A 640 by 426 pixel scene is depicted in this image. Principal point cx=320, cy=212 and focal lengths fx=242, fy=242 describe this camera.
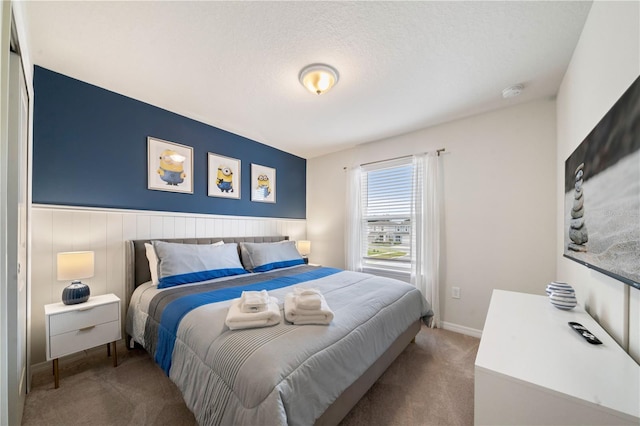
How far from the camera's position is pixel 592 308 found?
142 cm

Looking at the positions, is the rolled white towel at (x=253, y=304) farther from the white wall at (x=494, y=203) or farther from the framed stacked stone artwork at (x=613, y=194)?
the white wall at (x=494, y=203)

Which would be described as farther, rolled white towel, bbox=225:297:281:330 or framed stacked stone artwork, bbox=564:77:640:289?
rolled white towel, bbox=225:297:281:330

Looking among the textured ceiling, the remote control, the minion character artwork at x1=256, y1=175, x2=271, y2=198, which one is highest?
the textured ceiling

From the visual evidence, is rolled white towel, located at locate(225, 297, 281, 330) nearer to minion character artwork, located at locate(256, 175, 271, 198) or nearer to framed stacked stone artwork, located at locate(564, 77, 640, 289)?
framed stacked stone artwork, located at locate(564, 77, 640, 289)

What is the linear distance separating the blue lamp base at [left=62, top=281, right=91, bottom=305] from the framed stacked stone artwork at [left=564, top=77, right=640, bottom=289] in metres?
3.21

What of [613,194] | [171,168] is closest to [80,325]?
[171,168]

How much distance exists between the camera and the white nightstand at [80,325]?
1.73 m

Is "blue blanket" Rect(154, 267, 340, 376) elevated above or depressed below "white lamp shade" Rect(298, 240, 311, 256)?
below

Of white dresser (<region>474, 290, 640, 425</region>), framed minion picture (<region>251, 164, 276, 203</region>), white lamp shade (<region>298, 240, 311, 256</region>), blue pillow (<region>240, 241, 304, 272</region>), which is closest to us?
white dresser (<region>474, 290, 640, 425</region>)

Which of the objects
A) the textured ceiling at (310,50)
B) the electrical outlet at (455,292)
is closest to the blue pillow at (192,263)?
the textured ceiling at (310,50)

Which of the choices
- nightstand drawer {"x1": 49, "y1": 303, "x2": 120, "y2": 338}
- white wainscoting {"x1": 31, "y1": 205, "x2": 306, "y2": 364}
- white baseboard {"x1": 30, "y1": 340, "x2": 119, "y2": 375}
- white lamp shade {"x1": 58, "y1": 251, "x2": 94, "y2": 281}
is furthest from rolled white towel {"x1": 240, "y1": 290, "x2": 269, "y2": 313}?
white baseboard {"x1": 30, "y1": 340, "x2": 119, "y2": 375}

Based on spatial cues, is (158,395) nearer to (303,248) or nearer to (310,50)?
(303,248)

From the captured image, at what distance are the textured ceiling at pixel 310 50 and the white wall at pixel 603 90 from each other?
21 cm

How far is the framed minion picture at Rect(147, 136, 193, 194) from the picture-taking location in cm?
261
